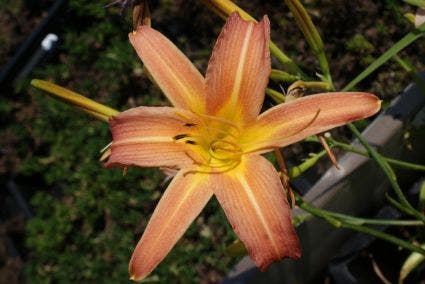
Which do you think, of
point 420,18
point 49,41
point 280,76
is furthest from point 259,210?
point 49,41

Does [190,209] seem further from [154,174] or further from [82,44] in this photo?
[82,44]

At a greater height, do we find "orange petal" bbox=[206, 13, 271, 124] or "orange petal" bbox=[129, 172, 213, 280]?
"orange petal" bbox=[206, 13, 271, 124]

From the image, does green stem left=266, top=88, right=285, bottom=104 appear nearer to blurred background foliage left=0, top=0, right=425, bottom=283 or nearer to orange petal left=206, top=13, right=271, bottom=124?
orange petal left=206, top=13, right=271, bottom=124

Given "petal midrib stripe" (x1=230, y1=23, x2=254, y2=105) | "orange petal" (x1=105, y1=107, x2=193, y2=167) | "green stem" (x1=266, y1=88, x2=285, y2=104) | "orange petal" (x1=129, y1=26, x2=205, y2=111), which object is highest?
"petal midrib stripe" (x1=230, y1=23, x2=254, y2=105)

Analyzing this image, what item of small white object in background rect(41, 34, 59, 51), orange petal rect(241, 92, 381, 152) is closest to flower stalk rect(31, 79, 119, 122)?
orange petal rect(241, 92, 381, 152)

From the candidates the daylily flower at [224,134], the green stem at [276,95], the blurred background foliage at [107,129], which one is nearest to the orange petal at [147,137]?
the daylily flower at [224,134]

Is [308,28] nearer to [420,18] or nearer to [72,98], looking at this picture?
[420,18]

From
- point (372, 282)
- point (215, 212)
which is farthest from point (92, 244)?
point (372, 282)
